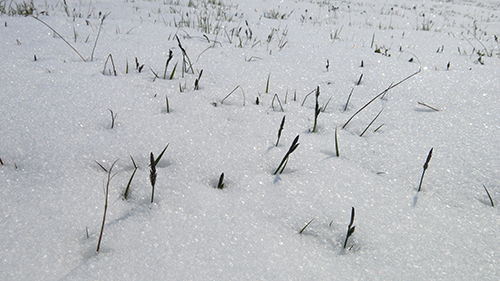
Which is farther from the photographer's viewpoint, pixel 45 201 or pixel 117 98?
pixel 117 98

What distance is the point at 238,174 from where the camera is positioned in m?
1.21

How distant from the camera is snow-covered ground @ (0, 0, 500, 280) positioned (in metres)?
0.86

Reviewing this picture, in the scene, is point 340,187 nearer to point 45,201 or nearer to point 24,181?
point 45,201

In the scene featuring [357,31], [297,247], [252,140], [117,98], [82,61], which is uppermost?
[357,31]

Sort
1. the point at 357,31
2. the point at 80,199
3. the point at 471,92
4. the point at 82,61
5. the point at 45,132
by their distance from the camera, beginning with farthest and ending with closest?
1. the point at 357,31
2. the point at 82,61
3. the point at 471,92
4. the point at 45,132
5. the point at 80,199

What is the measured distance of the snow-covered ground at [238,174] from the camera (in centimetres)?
86

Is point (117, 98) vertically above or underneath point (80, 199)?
above

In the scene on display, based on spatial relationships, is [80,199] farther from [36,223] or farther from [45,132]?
[45,132]

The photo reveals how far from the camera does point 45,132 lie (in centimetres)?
133

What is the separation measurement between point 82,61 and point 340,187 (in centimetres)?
208

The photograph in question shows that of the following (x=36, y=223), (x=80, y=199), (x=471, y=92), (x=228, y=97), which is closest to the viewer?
(x=36, y=223)

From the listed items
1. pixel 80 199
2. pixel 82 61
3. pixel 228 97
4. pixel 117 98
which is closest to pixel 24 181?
pixel 80 199

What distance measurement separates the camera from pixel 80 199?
3.31 ft

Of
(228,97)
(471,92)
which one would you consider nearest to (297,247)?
(228,97)
